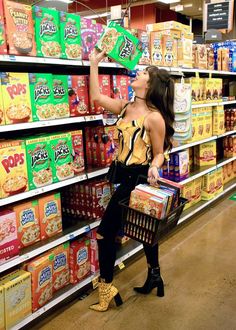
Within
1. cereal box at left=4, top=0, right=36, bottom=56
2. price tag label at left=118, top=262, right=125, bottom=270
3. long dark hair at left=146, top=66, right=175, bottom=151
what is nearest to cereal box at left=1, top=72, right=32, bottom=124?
cereal box at left=4, top=0, right=36, bottom=56

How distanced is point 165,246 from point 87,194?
4.26ft

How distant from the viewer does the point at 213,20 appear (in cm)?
765

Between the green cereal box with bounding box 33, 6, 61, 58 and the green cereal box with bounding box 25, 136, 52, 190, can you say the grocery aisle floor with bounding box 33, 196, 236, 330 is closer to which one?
the green cereal box with bounding box 25, 136, 52, 190

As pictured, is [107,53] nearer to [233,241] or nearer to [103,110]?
[103,110]

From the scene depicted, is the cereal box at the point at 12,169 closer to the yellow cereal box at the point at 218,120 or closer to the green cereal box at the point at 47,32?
the green cereal box at the point at 47,32

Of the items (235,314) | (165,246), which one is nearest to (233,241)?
(165,246)

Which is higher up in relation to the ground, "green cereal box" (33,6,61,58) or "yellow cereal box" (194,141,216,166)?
"green cereal box" (33,6,61,58)

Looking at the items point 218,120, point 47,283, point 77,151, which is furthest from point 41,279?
point 218,120

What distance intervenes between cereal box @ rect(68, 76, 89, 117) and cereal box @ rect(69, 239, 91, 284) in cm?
96

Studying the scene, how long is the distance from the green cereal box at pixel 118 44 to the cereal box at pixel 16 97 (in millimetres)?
587

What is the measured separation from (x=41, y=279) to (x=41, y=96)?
3.95 feet

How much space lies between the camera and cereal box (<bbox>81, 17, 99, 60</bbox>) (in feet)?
8.49

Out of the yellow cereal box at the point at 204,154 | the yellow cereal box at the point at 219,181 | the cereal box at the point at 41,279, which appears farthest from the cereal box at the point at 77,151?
the yellow cereal box at the point at 219,181

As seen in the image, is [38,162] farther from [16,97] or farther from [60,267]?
[60,267]
